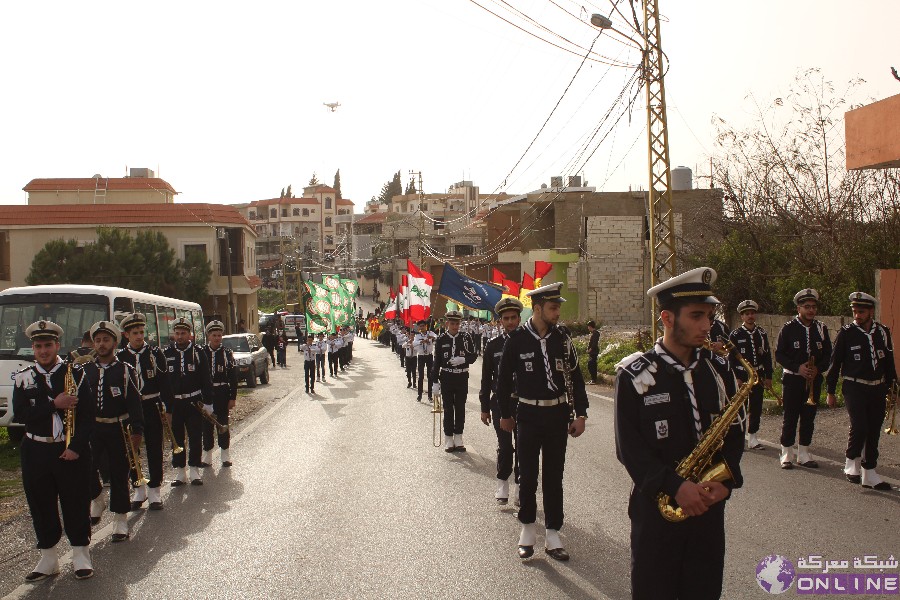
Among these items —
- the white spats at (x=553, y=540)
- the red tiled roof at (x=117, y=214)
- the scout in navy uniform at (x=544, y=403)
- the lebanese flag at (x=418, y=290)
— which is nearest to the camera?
the white spats at (x=553, y=540)

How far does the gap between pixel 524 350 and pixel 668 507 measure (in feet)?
11.2

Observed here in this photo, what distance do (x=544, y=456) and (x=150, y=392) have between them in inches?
207

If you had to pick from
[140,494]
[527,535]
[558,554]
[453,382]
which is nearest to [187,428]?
[140,494]

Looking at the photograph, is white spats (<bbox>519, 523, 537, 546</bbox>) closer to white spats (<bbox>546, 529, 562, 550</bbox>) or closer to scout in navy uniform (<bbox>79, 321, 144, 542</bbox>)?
white spats (<bbox>546, 529, 562, 550</bbox>)

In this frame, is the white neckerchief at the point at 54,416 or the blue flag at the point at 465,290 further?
the blue flag at the point at 465,290

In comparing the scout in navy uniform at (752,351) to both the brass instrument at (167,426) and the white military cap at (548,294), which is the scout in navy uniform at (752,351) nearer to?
the white military cap at (548,294)

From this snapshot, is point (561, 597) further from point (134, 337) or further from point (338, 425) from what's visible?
point (338, 425)

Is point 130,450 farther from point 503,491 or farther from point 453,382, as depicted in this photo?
point 453,382

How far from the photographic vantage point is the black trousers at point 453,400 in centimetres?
1288

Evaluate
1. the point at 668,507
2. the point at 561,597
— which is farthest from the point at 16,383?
the point at 668,507

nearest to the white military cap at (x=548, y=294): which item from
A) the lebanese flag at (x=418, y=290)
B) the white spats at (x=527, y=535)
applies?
the white spats at (x=527, y=535)

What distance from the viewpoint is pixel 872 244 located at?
17344 millimetres

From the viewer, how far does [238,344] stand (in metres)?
29.6

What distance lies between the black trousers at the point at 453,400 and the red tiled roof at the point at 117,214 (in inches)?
1643
